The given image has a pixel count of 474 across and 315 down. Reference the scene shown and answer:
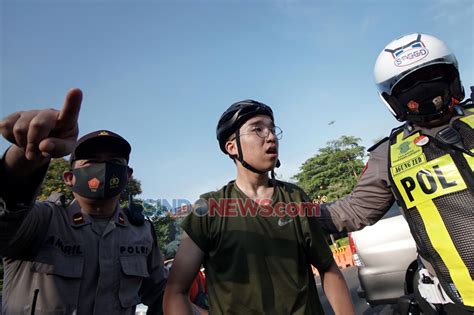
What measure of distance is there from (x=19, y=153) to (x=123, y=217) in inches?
50.6

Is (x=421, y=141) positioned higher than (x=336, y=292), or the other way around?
(x=421, y=141)

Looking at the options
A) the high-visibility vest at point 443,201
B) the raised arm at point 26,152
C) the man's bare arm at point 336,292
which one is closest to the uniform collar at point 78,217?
the raised arm at point 26,152

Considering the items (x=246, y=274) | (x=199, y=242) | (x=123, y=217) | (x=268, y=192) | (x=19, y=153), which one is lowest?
(x=246, y=274)

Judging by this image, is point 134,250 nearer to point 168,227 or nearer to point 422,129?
point 168,227

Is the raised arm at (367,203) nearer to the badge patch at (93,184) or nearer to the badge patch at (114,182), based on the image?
the badge patch at (114,182)

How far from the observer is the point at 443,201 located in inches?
79.0

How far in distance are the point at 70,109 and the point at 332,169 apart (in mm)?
50860

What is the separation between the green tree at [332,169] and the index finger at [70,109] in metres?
46.4

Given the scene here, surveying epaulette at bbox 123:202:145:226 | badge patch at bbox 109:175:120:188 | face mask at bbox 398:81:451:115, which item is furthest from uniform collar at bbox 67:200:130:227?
face mask at bbox 398:81:451:115

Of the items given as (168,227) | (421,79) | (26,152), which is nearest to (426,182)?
(421,79)

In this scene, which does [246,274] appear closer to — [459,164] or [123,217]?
[123,217]

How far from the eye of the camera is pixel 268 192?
7.08ft

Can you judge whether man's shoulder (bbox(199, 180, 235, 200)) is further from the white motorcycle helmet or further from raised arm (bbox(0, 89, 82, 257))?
the white motorcycle helmet

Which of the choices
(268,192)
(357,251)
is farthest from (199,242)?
(357,251)
